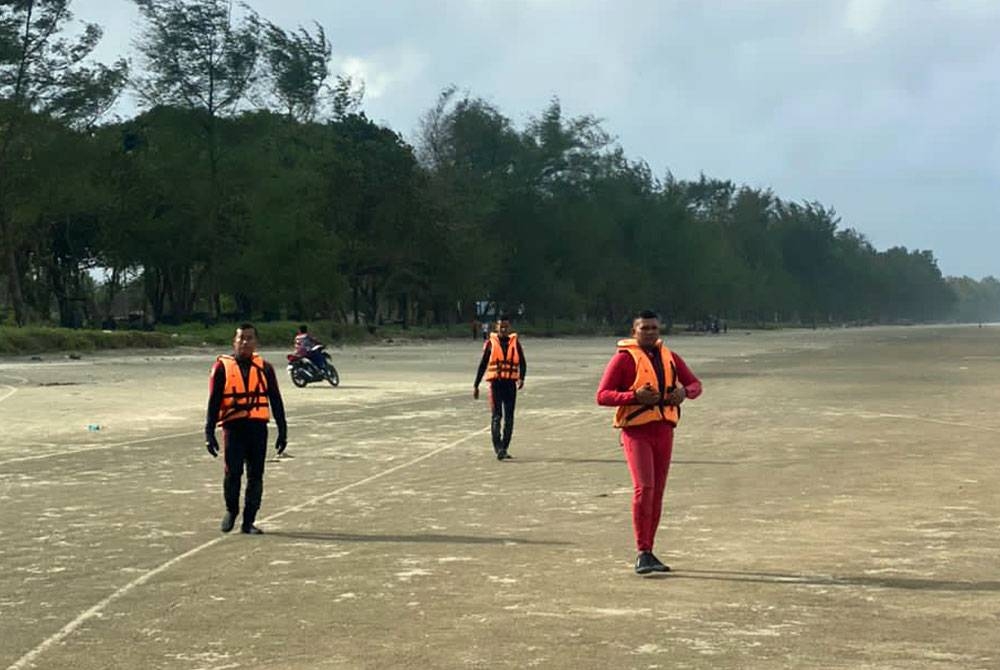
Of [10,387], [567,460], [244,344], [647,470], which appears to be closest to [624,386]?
[647,470]

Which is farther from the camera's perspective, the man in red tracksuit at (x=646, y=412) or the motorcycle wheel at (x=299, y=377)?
the motorcycle wheel at (x=299, y=377)

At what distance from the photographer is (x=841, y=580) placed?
852 cm

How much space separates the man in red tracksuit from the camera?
8875mm

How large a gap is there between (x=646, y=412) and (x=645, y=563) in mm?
1003

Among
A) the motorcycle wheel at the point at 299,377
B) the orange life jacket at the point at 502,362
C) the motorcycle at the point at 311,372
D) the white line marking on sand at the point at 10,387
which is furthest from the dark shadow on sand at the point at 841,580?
the motorcycle wheel at the point at 299,377

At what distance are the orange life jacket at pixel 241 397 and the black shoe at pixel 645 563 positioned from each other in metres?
3.56

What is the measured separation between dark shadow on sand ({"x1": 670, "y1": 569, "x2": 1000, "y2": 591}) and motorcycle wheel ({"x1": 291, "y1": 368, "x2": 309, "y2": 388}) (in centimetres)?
2414

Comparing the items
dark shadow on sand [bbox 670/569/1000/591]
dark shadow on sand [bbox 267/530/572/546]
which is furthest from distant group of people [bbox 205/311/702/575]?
dark shadow on sand [bbox 267/530/572/546]

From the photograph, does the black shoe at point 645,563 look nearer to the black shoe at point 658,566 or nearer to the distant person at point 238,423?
the black shoe at point 658,566

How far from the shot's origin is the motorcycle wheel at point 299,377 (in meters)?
32.3

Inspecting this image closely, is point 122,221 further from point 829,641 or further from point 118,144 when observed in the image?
point 829,641

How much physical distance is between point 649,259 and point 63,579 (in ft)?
398

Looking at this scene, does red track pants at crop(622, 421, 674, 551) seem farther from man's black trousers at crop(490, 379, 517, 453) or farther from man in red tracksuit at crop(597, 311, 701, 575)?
man's black trousers at crop(490, 379, 517, 453)

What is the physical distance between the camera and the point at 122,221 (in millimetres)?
68312
